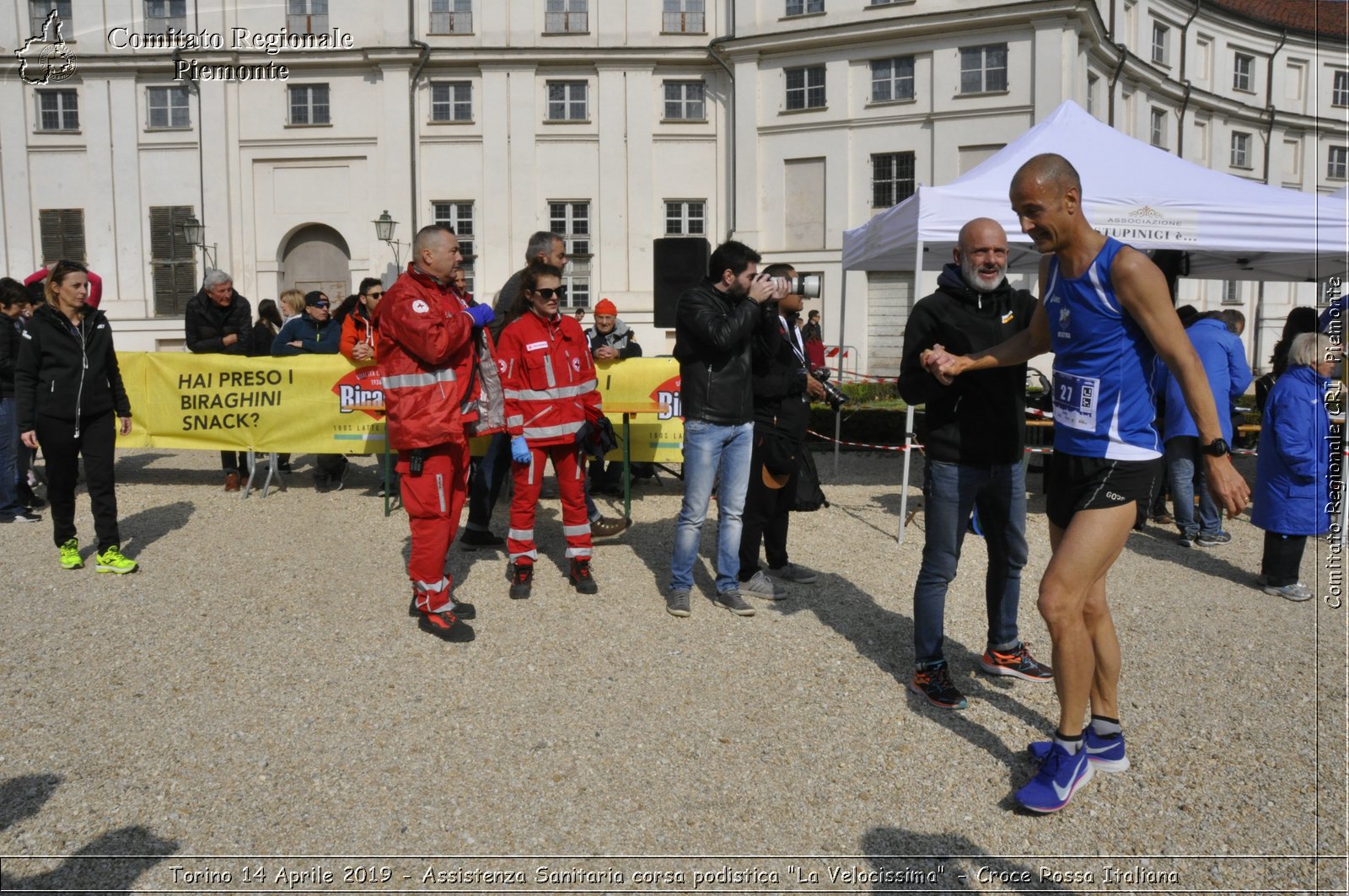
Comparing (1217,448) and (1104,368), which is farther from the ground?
(1104,368)

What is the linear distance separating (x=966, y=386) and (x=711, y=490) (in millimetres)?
1741

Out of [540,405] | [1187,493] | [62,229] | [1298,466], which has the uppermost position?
[62,229]

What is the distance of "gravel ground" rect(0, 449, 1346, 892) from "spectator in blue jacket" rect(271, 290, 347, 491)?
3483 mm

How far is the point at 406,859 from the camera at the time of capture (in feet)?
10.3

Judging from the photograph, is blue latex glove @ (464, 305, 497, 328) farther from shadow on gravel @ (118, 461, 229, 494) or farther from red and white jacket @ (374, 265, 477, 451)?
shadow on gravel @ (118, 461, 229, 494)

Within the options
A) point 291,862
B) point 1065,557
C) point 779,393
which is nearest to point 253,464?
point 779,393

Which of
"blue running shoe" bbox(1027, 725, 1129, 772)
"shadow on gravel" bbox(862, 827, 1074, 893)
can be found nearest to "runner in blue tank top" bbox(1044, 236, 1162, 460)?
"blue running shoe" bbox(1027, 725, 1129, 772)

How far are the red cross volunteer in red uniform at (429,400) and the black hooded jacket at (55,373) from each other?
2.74m

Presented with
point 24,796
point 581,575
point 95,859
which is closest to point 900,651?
point 581,575

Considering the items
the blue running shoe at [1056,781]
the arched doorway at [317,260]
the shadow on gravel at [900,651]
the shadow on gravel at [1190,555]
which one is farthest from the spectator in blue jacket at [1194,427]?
the arched doorway at [317,260]

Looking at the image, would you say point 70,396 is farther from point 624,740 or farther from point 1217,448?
point 1217,448

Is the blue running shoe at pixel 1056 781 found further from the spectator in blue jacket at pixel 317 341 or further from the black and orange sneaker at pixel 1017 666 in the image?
the spectator in blue jacket at pixel 317 341

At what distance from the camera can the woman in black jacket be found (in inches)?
259

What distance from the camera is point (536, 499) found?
624cm
